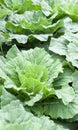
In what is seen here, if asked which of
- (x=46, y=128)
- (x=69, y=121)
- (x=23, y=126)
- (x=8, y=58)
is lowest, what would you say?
(x=69, y=121)

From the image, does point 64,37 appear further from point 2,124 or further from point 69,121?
point 2,124

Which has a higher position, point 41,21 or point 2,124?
point 2,124

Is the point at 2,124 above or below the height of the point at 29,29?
above

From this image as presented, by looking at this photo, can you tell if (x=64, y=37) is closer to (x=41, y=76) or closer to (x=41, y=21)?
(x=41, y=21)

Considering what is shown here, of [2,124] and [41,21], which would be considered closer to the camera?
[2,124]

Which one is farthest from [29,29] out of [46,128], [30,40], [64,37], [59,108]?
[46,128]

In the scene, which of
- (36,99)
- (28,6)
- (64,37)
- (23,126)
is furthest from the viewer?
(28,6)

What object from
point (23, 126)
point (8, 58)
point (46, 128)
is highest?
point (23, 126)

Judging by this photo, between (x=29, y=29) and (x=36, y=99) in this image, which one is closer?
(x=36, y=99)

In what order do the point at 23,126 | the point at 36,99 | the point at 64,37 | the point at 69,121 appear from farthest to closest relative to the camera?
the point at 64,37 → the point at 69,121 → the point at 36,99 → the point at 23,126
